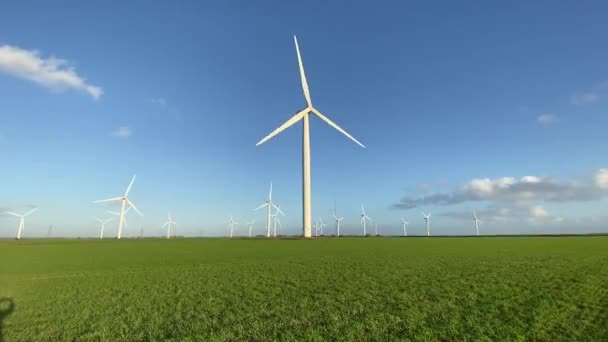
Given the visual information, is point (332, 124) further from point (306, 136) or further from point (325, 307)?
point (325, 307)

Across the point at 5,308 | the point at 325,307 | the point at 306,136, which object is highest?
the point at 306,136

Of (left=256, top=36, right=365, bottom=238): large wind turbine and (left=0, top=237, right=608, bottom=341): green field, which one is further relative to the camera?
(left=256, top=36, right=365, bottom=238): large wind turbine

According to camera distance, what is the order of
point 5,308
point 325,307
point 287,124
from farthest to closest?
point 287,124 → point 5,308 → point 325,307

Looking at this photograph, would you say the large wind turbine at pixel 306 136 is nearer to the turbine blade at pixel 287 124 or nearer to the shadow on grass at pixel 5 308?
the turbine blade at pixel 287 124

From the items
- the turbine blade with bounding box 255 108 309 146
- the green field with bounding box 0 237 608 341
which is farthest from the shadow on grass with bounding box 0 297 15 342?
the turbine blade with bounding box 255 108 309 146

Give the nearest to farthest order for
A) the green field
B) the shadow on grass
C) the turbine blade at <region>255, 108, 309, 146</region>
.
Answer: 1. the green field
2. the shadow on grass
3. the turbine blade at <region>255, 108, 309, 146</region>

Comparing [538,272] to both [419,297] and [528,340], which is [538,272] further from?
[528,340]

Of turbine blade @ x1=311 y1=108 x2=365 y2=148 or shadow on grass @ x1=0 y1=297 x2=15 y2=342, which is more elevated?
turbine blade @ x1=311 y1=108 x2=365 y2=148

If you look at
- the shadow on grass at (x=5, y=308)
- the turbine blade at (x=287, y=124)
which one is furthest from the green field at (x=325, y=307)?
the turbine blade at (x=287, y=124)

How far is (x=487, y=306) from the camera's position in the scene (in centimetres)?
1733

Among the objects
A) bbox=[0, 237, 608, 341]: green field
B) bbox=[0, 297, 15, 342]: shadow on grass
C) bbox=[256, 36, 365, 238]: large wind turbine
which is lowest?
bbox=[0, 297, 15, 342]: shadow on grass

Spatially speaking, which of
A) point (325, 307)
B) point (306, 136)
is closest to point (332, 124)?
point (306, 136)

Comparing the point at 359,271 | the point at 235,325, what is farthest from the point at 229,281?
the point at 235,325

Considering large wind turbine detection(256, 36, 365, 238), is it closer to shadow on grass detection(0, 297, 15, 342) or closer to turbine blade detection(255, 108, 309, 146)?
turbine blade detection(255, 108, 309, 146)
